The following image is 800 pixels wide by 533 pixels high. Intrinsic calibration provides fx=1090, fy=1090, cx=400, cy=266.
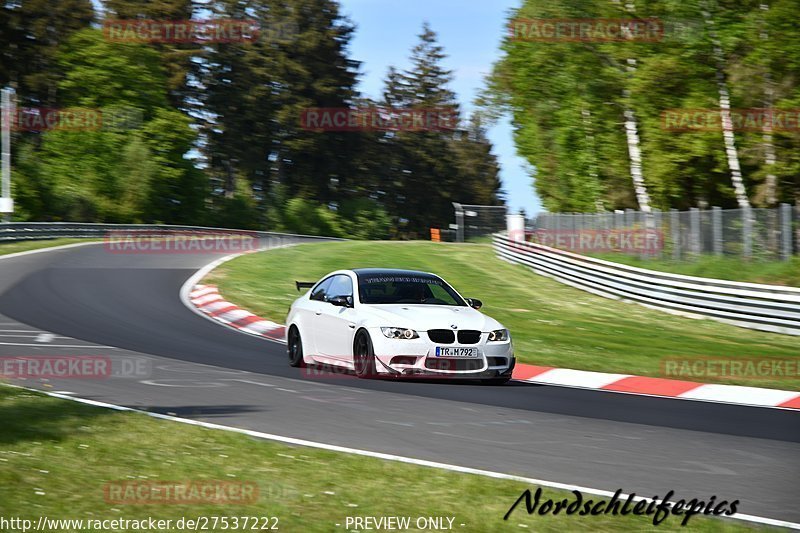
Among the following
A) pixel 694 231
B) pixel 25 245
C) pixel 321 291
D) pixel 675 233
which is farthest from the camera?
pixel 25 245

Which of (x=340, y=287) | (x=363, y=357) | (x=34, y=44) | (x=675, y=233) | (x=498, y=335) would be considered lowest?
(x=363, y=357)

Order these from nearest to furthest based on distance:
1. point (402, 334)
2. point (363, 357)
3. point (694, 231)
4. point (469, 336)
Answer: point (402, 334), point (469, 336), point (363, 357), point (694, 231)

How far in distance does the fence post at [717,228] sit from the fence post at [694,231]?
0.71 m

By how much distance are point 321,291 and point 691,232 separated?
15.9m

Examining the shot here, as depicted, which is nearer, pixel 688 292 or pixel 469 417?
pixel 469 417

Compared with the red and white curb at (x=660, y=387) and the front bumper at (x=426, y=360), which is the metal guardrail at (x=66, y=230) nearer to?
the red and white curb at (x=660, y=387)

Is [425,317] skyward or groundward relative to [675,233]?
groundward

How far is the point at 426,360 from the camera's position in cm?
1288

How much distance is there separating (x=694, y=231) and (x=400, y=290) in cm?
1584

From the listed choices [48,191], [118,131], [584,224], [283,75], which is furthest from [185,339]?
[283,75]

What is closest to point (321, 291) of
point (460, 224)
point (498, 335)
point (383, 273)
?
point (383, 273)

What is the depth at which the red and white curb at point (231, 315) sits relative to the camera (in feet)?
63.2

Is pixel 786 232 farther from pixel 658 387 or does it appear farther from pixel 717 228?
pixel 658 387

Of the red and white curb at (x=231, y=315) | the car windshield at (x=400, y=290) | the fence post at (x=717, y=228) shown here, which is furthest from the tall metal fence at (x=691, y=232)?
the car windshield at (x=400, y=290)
